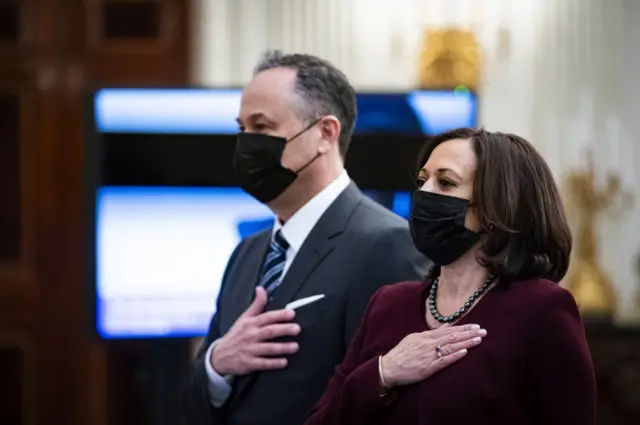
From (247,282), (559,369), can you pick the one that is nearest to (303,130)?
(247,282)

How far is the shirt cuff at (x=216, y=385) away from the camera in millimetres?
1983

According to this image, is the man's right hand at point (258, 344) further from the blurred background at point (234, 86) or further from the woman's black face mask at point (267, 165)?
the blurred background at point (234, 86)

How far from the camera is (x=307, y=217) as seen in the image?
2062mm

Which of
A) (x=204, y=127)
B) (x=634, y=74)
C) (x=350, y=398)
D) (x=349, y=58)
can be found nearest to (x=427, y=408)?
(x=350, y=398)

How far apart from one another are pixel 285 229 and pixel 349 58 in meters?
2.68

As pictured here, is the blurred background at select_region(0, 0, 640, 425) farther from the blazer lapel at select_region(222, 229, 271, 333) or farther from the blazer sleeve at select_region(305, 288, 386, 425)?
the blazer sleeve at select_region(305, 288, 386, 425)

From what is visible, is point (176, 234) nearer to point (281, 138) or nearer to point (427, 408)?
point (281, 138)

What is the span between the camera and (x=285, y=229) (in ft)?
6.82

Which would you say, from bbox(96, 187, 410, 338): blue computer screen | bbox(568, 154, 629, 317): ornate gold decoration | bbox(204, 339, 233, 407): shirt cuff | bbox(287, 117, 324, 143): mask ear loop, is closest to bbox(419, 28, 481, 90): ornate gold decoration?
bbox(568, 154, 629, 317): ornate gold decoration

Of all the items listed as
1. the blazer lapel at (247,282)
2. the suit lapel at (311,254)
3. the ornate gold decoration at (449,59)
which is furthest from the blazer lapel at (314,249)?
the ornate gold decoration at (449,59)

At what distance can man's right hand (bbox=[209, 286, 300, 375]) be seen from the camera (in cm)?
189

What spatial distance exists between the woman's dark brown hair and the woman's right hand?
0.11 metres

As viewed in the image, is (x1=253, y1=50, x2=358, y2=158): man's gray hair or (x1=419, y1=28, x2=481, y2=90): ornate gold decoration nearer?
(x1=253, y1=50, x2=358, y2=158): man's gray hair

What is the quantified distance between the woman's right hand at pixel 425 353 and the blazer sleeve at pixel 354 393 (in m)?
0.03
